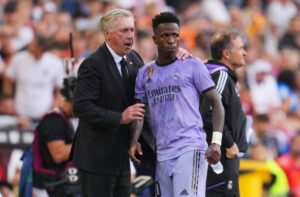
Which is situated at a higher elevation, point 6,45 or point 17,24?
point 17,24

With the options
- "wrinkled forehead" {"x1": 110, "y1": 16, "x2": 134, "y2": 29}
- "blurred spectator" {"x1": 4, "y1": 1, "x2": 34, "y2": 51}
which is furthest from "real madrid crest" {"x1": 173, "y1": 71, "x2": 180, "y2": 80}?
"blurred spectator" {"x1": 4, "y1": 1, "x2": 34, "y2": 51}

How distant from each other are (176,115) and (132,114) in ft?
1.26

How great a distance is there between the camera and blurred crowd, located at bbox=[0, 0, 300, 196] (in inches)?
512

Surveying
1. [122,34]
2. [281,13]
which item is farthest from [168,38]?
[281,13]

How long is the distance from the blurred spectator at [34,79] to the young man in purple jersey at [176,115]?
219 inches

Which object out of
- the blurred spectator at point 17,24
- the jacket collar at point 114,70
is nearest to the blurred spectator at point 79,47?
the blurred spectator at point 17,24

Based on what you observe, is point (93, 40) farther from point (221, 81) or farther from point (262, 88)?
point (221, 81)

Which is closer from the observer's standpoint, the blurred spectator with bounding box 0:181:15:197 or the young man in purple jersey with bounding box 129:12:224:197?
the young man in purple jersey with bounding box 129:12:224:197

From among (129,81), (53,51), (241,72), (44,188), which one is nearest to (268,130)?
(241,72)

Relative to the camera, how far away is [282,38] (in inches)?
776

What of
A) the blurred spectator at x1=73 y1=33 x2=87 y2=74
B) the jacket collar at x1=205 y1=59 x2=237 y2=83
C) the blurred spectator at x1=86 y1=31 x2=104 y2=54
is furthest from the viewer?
the blurred spectator at x1=86 y1=31 x2=104 y2=54

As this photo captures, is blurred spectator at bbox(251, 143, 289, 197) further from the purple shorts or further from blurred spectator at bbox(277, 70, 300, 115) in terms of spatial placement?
the purple shorts

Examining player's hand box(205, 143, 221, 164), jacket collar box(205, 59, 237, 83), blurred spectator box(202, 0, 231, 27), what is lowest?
player's hand box(205, 143, 221, 164)

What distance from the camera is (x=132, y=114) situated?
24.1ft
